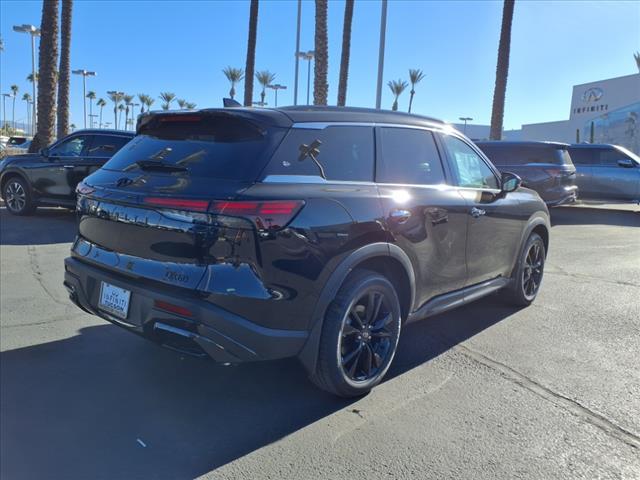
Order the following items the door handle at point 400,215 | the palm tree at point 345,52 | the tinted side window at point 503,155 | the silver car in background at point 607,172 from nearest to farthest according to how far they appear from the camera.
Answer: the door handle at point 400,215
the tinted side window at point 503,155
the silver car in background at point 607,172
the palm tree at point 345,52

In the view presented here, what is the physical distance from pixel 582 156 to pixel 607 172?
84cm

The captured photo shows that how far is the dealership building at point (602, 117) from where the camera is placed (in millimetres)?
28094

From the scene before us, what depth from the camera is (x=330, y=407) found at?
3445 mm

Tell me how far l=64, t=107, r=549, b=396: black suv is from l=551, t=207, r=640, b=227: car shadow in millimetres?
9945

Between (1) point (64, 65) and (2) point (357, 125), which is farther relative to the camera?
(1) point (64, 65)

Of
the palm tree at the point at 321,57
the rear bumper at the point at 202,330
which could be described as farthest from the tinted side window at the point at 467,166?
the palm tree at the point at 321,57

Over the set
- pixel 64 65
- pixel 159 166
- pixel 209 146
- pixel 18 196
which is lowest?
pixel 18 196

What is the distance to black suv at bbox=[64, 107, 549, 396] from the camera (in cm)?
288

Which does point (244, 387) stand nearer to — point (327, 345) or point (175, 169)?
point (327, 345)

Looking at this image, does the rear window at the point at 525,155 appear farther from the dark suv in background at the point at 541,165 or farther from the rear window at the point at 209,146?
the rear window at the point at 209,146

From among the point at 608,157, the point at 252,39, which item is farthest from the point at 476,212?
the point at 252,39

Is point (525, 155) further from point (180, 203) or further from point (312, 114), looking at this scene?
point (180, 203)

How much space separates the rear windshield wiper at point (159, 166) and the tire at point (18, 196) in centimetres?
813

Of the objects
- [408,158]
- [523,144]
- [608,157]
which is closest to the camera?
[408,158]
